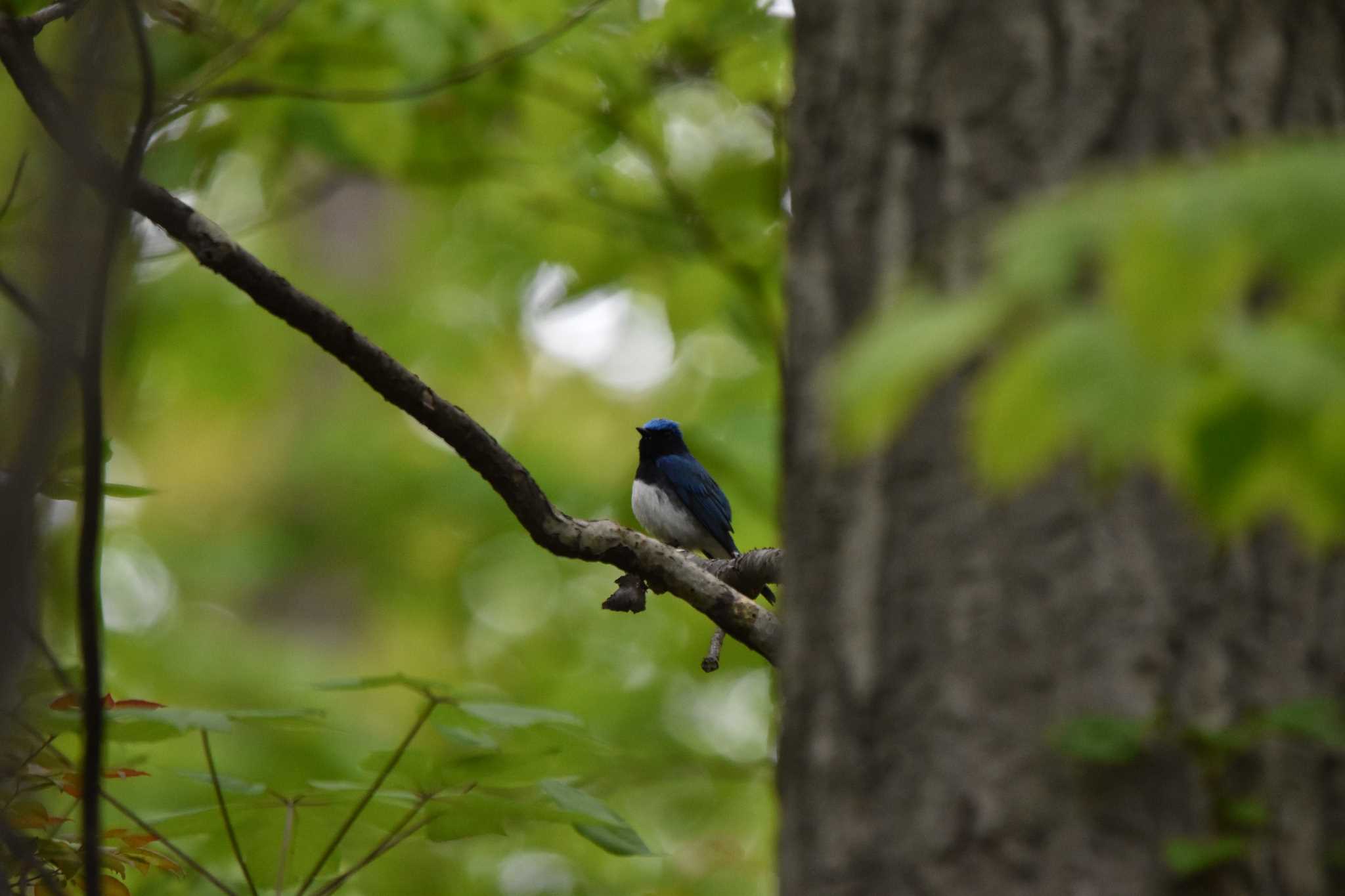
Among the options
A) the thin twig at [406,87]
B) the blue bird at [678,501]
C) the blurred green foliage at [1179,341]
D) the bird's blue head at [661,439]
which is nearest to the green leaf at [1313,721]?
the blurred green foliage at [1179,341]

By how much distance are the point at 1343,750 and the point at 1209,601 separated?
0.21 metres

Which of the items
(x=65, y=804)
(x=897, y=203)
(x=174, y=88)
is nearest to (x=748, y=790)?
(x=65, y=804)

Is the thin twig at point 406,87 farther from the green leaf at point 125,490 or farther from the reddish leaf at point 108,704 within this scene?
the reddish leaf at point 108,704

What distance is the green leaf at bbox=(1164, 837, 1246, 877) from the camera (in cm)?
133

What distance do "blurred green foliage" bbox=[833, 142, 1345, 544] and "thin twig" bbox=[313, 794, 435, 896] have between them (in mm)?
1956

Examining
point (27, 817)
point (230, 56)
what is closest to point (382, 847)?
point (27, 817)

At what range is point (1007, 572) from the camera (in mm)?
1509

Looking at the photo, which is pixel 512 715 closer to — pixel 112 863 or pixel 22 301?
Answer: pixel 112 863

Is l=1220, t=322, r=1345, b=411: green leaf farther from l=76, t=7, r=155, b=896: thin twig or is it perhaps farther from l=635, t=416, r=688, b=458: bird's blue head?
l=635, t=416, r=688, b=458: bird's blue head

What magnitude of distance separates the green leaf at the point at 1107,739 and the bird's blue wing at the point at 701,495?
6778 millimetres

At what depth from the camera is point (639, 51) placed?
4797mm

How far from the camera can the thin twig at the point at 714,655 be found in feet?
10.8

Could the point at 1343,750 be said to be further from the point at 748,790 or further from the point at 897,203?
the point at 748,790

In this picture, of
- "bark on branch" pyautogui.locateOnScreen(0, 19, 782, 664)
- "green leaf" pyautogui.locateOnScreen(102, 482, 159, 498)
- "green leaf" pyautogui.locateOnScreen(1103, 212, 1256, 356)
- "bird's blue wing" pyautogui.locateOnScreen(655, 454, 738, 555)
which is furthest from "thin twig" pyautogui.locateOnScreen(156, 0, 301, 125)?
"bird's blue wing" pyautogui.locateOnScreen(655, 454, 738, 555)
